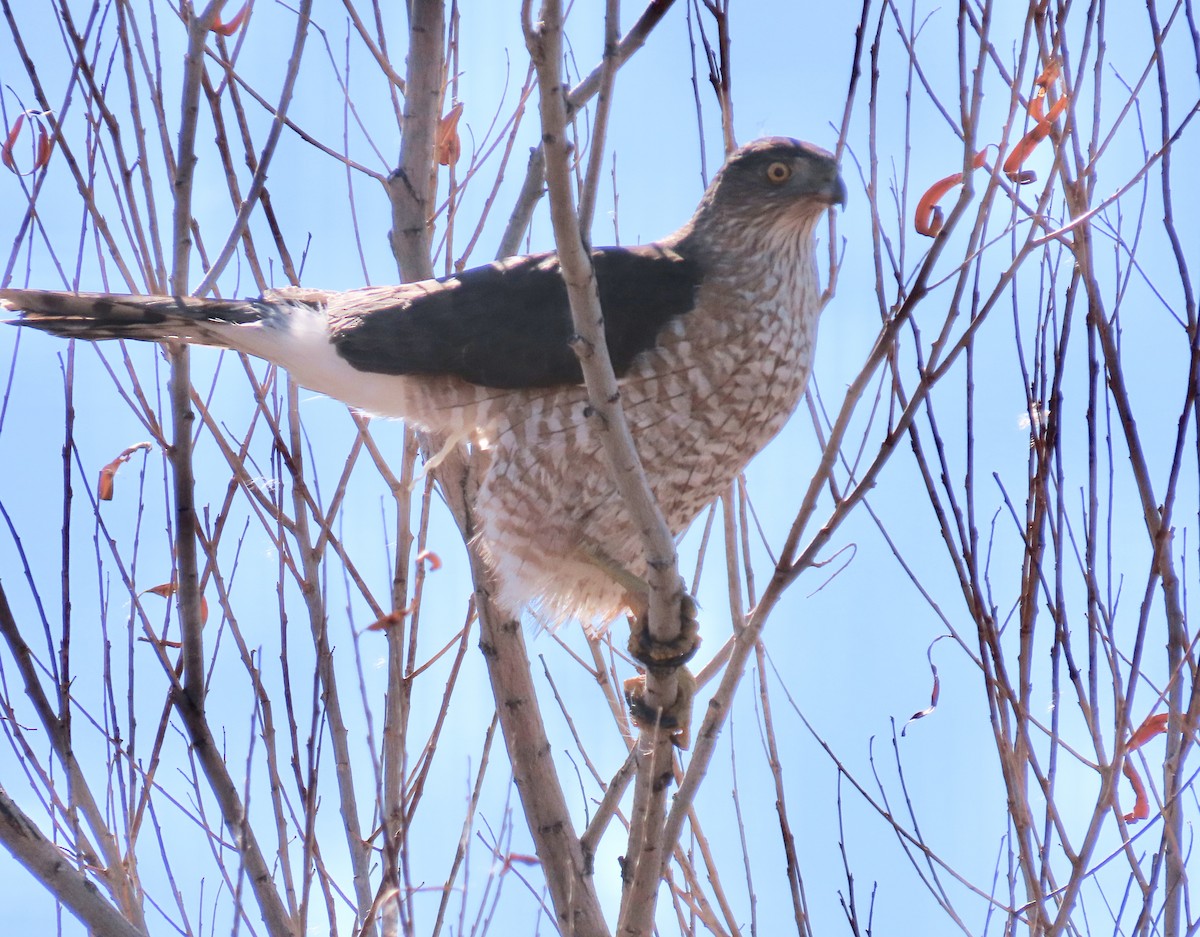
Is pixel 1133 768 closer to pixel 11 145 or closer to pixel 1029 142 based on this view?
pixel 1029 142

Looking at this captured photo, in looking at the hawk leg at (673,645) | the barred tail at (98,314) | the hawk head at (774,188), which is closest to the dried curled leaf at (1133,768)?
the hawk leg at (673,645)

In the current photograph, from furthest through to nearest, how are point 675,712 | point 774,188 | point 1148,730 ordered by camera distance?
point 774,188 → point 675,712 → point 1148,730

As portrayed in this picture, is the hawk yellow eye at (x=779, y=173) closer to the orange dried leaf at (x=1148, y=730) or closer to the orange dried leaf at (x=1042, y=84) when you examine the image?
the orange dried leaf at (x=1042, y=84)

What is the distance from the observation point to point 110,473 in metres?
3.09

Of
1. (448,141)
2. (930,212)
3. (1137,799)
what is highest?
(448,141)

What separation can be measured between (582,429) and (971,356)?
3.17 feet

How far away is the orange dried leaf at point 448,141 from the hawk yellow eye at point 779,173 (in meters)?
0.99

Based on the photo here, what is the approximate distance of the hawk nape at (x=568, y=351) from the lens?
A: 123 inches

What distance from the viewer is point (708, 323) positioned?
322 centimetres

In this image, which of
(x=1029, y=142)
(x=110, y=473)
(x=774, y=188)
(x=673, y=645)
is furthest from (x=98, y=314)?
(x=1029, y=142)

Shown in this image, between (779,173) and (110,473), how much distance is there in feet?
6.52

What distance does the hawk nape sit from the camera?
3.13m

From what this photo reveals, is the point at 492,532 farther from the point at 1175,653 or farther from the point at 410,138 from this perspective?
the point at 1175,653

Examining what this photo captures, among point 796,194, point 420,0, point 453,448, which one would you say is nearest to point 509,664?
point 453,448
